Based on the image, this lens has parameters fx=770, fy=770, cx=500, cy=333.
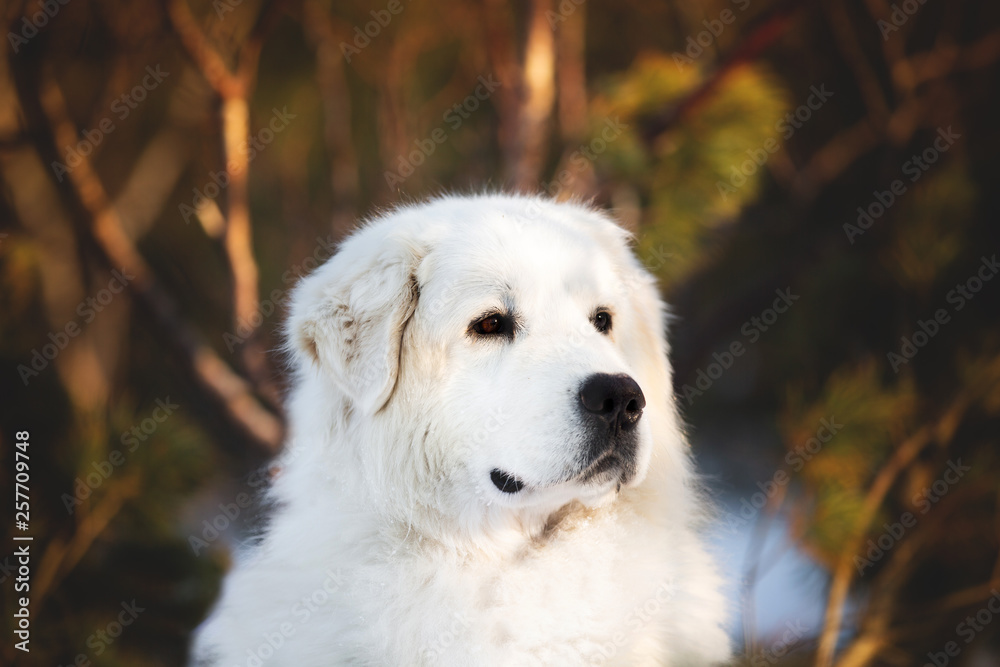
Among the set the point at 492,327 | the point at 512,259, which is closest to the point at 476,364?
the point at 492,327

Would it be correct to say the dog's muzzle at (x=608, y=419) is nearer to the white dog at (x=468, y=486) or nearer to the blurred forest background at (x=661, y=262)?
the white dog at (x=468, y=486)

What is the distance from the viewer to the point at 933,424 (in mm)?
3857

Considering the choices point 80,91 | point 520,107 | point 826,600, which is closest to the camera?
point 826,600

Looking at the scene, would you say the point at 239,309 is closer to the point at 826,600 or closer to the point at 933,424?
the point at 826,600

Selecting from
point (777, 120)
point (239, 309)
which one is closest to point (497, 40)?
point (777, 120)

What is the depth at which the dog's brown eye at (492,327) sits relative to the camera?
2.48m

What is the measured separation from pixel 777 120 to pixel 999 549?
251 centimetres

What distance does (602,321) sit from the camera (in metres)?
2.76

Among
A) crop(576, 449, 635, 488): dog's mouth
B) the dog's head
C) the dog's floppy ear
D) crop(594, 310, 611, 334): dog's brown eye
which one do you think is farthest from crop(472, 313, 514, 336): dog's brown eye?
crop(576, 449, 635, 488): dog's mouth

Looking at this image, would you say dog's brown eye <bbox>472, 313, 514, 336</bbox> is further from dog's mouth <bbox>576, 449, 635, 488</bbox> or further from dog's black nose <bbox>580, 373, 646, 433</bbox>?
dog's mouth <bbox>576, 449, 635, 488</bbox>

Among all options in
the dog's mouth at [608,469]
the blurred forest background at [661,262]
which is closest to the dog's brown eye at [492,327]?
the dog's mouth at [608,469]

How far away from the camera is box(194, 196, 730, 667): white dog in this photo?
2271 millimetres

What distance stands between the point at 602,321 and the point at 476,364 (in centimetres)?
57

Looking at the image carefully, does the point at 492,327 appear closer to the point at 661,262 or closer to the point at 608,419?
the point at 608,419
